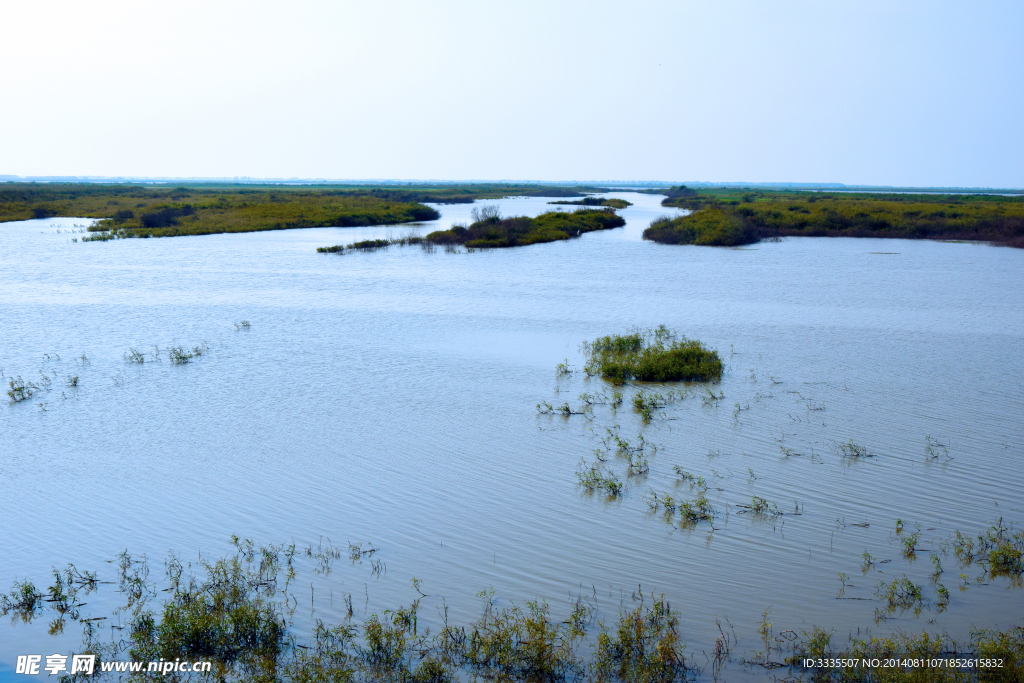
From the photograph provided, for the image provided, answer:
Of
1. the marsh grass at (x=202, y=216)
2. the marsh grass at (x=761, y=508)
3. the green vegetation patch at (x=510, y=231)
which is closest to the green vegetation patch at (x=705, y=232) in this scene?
the green vegetation patch at (x=510, y=231)

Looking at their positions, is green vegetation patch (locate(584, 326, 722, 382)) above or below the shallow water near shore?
above

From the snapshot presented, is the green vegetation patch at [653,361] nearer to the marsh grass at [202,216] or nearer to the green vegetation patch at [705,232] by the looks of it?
the green vegetation patch at [705,232]

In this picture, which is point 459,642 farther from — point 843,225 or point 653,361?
point 843,225

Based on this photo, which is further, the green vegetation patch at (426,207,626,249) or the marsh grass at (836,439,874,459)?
the green vegetation patch at (426,207,626,249)

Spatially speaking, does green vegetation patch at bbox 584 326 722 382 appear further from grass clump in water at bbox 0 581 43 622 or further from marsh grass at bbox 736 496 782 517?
grass clump in water at bbox 0 581 43 622

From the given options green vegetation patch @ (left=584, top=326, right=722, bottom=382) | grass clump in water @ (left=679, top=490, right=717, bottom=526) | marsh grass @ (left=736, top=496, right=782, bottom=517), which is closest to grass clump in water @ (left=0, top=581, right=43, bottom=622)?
grass clump in water @ (left=679, top=490, right=717, bottom=526)

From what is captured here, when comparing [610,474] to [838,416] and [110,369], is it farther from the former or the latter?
[110,369]
